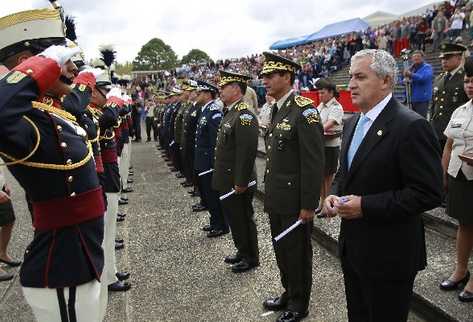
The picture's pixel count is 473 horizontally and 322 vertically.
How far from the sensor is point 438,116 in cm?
524

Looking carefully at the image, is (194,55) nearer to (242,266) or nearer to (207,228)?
(207,228)

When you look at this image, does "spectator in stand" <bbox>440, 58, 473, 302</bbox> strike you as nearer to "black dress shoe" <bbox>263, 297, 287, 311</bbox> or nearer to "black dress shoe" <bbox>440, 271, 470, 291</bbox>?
"black dress shoe" <bbox>440, 271, 470, 291</bbox>

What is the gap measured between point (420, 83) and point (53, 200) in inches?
285

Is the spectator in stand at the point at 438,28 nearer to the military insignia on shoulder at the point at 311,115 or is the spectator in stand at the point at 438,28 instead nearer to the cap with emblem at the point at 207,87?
the cap with emblem at the point at 207,87

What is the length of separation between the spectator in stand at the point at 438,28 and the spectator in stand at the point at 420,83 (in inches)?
387

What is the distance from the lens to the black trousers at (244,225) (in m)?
4.91

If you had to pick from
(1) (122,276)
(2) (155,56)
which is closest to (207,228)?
(1) (122,276)

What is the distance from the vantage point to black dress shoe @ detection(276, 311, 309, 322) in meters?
3.61

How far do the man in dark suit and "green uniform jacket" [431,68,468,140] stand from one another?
9.76 ft

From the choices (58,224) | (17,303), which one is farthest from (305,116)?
(17,303)

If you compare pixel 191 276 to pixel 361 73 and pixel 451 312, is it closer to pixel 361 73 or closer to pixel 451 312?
pixel 451 312

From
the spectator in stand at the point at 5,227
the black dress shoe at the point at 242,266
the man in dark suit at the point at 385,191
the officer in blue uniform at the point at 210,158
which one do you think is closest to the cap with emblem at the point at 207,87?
the officer in blue uniform at the point at 210,158

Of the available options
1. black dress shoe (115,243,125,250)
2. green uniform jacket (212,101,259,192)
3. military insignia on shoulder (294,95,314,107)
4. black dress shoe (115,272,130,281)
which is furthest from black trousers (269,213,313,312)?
black dress shoe (115,243,125,250)

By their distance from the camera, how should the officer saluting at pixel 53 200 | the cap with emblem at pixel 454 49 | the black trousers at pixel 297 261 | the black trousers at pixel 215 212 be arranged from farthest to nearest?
the black trousers at pixel 215 212, the cap with emblem at pixel 454 49, the black trousers at pixel 297 261, the officer saluting at pixel 53 200
